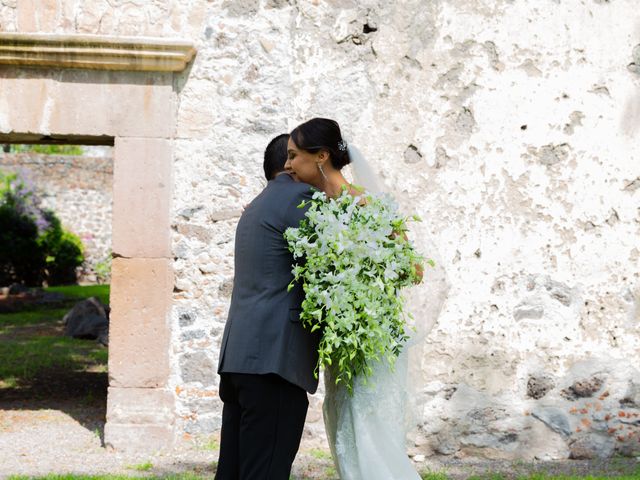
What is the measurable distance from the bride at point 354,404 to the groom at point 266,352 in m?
0.17

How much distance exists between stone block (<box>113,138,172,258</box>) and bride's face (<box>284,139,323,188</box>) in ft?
7.54

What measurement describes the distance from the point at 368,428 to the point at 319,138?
1.15m

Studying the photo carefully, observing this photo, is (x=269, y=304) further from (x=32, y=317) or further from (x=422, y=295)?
(x=32, y=317)

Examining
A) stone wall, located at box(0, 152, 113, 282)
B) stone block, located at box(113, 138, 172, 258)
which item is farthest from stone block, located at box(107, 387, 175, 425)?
stone wall, located at box(0, 152, 113, 282)

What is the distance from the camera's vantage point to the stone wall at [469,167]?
17.6 ft

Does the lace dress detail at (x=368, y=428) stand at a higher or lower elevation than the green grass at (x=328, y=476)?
higher

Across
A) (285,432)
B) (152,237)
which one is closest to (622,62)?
(152,237)

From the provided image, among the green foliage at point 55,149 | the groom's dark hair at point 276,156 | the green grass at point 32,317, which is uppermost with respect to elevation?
the green foliage at point 55,149

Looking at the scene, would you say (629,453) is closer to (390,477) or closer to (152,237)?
(390,477)

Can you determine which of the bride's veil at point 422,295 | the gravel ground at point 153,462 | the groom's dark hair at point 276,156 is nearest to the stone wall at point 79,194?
the gravel ground at point 153,462

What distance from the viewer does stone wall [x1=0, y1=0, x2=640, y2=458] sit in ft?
17.6

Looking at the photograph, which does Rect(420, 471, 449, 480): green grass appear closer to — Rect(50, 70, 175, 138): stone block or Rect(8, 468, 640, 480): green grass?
Rect(8, 468, 640, 480): green grass

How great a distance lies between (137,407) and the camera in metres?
5.31

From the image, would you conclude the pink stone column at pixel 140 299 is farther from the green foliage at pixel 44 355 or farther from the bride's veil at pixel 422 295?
the green foliage at pixel 44 355
